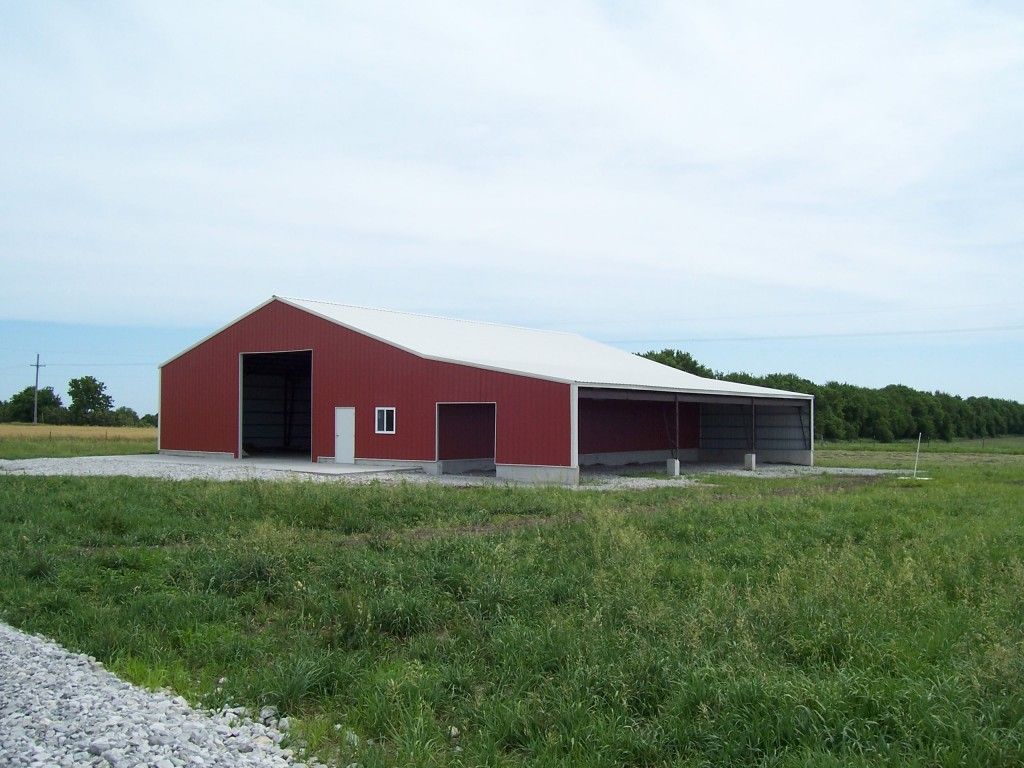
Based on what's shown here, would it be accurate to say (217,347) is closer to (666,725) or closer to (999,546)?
(999,546)

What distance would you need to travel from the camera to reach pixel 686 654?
22.9ft

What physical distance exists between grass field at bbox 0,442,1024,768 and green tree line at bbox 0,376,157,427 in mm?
78743

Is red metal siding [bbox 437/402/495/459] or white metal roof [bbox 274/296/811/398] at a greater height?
white metal roof [bbox 274/296/811/398]

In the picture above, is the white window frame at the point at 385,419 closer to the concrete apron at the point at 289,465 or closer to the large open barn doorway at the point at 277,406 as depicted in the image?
the concrete apron at the point at 289,465

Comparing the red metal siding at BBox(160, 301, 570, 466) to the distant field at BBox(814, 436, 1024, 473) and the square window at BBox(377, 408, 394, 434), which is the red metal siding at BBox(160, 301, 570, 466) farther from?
the distant field at BBox(814, 436, 1024, 473)

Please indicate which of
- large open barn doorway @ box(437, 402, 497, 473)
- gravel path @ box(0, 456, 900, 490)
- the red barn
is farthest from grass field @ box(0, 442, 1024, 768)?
large open barn doorway @ box(437, 402, 497, 473)

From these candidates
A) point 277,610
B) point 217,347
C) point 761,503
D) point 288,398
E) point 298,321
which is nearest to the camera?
point 277,610

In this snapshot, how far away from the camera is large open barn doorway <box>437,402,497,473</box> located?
94.8 ft

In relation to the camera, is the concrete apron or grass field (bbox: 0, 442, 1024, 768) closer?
grass field (bbox: 0, 442, 1024, 768)

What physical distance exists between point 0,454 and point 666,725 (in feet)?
116

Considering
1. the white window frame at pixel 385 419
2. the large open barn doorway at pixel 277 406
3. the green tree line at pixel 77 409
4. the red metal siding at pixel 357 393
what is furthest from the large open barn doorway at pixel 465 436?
the green tree line at pixel 77 409

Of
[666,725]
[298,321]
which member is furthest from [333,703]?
[298,321]

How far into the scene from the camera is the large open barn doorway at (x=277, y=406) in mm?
37750

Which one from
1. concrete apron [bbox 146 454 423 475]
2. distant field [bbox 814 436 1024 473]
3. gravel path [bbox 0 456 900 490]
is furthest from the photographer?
distant field [bbox 814 436 1024 473]
